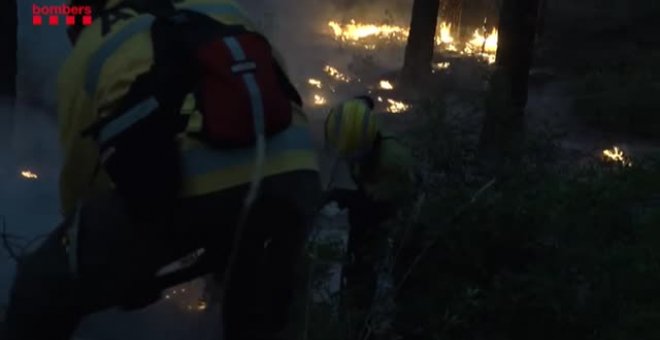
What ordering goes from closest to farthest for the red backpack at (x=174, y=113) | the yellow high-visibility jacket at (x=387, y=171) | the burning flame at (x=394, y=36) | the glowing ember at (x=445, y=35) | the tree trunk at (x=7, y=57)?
the red backpack at (x=174, y=113) < the yellow high-visibility jacket at (x=387, y=171) < the tree trunk at (x=7, y=57) < the burning flame at (x=394, y=36) < the glowing ember at (x=445, y=35)

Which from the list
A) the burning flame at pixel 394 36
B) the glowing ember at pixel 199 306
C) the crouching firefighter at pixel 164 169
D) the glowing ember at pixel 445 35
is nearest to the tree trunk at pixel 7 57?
the glowing ember at pixel 199 306

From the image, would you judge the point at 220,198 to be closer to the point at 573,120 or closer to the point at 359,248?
the point at 359,248

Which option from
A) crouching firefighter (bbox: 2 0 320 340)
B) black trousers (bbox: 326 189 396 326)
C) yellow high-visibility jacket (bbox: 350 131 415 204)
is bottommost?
black trousers (bbox: 326 189 396 326)

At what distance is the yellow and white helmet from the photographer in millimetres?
5383

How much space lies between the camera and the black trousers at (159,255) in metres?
3.00

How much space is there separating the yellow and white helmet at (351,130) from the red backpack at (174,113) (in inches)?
92.7

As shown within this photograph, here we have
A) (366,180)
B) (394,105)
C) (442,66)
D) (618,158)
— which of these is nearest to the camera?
(366,180)

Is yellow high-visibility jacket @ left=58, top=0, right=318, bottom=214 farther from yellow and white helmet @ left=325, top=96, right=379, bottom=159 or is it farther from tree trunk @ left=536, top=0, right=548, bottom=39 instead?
tree trunk @ left=536, top=0, right=548, bottom=39

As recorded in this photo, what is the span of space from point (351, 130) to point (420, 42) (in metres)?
11.7

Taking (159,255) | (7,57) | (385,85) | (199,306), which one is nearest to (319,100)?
(385,85)

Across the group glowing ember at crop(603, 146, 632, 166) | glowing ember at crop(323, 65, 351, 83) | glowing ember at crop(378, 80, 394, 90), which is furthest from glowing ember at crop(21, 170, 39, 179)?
glowing ember at crop(378, 80, 394, 90)

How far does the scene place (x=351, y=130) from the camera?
538 centimetres

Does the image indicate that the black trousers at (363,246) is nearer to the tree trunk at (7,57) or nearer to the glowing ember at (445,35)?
the tree trunk at (7,57)

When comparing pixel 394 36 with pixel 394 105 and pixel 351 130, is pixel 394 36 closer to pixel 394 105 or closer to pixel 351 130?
pixel 394 105
